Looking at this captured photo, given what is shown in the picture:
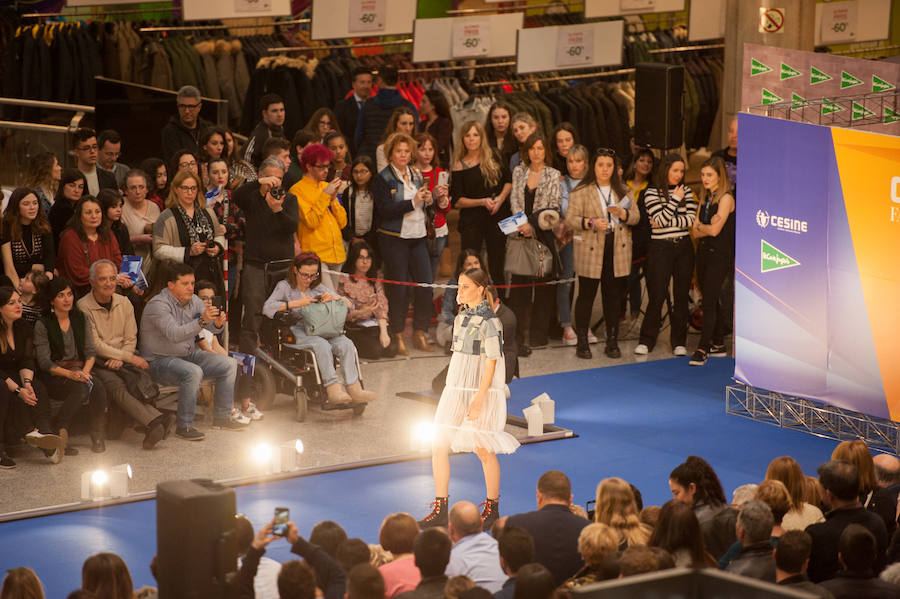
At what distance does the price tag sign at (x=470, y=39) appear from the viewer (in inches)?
511

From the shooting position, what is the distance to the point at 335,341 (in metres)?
9.66

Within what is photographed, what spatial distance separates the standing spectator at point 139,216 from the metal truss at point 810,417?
451 centimetres

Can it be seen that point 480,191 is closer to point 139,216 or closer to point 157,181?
point 157,181

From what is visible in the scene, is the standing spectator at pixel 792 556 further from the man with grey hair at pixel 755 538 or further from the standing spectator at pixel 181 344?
the standing spectator at pixel 181 344

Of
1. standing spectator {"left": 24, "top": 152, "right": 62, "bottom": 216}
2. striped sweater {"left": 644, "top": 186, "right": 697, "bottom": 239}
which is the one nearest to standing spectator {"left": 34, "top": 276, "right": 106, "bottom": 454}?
standing spectator {"left": 24, "top": 152, "right": 62, "bottom": 216}

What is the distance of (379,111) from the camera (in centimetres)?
1224

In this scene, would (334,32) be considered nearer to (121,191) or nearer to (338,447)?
(121,191)

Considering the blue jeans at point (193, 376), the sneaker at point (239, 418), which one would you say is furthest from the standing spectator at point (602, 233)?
the blue jeans at point (193, 376)

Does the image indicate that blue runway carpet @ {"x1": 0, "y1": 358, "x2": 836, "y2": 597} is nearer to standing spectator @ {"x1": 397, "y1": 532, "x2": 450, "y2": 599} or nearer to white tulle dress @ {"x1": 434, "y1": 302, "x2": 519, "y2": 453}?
white tulle dress @ {"x1": 434, "y1": 302, "x2": 519, "y2": 453}

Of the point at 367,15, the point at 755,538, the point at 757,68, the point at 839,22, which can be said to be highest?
the point at 839,22

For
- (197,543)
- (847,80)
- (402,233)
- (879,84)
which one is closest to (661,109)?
(847,80)

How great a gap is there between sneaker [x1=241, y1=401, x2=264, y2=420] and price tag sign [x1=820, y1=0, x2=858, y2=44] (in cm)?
876

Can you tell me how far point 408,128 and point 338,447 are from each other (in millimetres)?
3560

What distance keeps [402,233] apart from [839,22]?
664 cm
